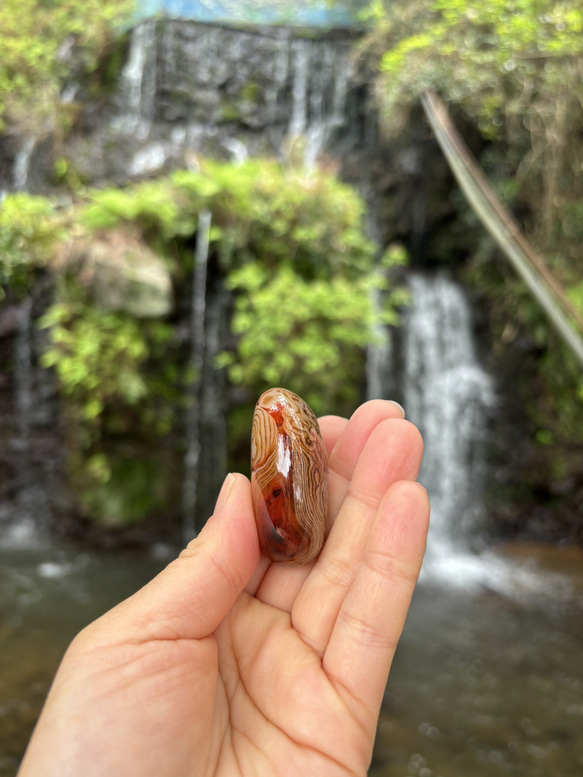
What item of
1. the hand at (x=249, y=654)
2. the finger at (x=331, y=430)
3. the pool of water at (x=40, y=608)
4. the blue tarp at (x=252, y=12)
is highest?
the blue tarp at (x=252, y=12)

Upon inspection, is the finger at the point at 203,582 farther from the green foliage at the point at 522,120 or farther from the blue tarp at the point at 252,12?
the blue tarp at the point at 252,12

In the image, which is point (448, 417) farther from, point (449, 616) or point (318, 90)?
point (318, 90)

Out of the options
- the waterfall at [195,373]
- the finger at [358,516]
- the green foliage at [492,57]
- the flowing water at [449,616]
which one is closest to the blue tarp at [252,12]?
the green foliage at [492,57]

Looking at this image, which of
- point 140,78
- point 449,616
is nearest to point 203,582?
point 449,616

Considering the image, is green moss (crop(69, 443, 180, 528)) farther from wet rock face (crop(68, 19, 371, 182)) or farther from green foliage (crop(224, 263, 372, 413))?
wet rock face (crop(68, 19, 371, 182))

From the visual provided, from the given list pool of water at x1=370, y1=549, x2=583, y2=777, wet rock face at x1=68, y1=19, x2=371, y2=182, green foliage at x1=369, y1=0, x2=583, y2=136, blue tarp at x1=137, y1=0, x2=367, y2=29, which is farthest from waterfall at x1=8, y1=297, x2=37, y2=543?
blue tarp at x1=137, y1=0, x2=367, y2=29

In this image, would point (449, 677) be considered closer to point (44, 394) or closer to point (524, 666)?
point (524, 666)
